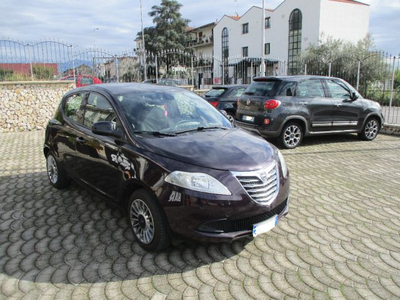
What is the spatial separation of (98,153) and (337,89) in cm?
708

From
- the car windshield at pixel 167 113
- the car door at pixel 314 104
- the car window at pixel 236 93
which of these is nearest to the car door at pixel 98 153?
Result: the car windshield at pixel 167 113

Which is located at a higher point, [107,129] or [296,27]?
[296,27]

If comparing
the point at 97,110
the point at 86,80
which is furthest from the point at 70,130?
the point at 86,80

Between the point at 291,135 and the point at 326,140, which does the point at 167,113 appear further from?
the point at 326,140

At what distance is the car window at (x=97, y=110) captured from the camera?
4.02 m

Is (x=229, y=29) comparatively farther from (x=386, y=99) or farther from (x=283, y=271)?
(x=283, y=271)

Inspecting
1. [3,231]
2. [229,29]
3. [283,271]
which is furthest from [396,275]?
[229,29]

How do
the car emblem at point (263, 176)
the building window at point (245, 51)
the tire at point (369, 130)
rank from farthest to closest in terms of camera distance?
the building window at point (245, 51) → the tire at point (369, 130) → the car emblem at point (263, 176)

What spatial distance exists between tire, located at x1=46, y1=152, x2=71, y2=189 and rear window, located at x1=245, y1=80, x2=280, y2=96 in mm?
5173

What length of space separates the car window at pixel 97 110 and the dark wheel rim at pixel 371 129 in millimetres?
7890

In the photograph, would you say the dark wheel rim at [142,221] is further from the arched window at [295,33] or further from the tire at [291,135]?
the arched window at [295,33]

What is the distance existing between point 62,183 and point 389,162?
21.4 feet

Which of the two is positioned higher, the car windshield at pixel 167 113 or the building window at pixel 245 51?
the building window at pixel 245 51

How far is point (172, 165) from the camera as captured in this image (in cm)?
312
